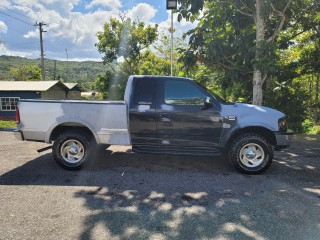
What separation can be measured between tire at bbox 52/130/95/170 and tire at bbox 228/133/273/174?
3019 mm

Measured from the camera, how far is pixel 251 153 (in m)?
5.21

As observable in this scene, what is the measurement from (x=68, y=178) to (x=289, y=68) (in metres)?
10.7

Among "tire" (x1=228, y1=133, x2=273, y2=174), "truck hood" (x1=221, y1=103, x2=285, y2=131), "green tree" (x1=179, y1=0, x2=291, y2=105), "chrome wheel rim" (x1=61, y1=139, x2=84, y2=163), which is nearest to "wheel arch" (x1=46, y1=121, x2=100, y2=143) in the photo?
"chrome wheel rim" (x1=61, y1=139, x2=84, y2=163)

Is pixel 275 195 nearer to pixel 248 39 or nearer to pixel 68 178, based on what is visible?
pixel 68 178

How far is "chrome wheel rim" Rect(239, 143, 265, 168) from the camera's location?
5188 mm

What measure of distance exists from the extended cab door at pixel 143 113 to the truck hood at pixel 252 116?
1476 millimetres

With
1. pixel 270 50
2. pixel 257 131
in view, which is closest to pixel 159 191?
pixel 257 131

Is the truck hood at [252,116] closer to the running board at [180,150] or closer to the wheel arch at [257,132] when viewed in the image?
the wheel arch at [257,132]

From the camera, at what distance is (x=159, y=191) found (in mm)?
4289

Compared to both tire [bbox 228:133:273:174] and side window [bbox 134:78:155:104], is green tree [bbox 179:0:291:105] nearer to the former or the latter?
tire [bbox 228:133:273:174]

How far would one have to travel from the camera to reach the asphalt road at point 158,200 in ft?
10.1

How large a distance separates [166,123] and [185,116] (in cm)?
42

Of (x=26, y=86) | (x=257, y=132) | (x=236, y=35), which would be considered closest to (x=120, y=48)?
(x=26, y=86)

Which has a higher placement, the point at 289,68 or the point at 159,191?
the point at 289,68
